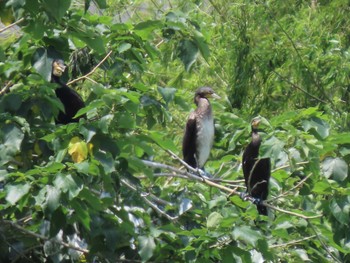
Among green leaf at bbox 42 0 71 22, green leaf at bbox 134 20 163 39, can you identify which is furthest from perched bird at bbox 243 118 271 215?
green leaf at bbox 42 0 71 22

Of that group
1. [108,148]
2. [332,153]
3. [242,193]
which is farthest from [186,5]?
[108,148]

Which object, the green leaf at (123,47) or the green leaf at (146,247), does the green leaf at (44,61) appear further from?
the green leaf at (146,247)

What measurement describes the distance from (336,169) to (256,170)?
0.91m

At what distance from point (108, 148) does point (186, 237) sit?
705 mm

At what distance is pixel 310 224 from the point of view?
5090 millimetres

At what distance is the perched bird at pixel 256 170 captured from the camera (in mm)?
5605

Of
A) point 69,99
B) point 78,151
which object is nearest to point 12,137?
point 78,151

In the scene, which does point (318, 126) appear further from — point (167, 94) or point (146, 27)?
point (146, 27)

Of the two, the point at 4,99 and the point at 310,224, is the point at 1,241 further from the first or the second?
the point at 310,224

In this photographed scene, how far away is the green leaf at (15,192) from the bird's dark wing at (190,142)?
3.52 metres

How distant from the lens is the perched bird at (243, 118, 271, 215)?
561 cm

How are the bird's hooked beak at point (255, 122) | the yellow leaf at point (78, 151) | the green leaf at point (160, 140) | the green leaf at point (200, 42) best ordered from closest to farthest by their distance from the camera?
the yellow leaf at point (78, 151) → the green leaf at point (160, 140) → the green leaf at point (200, 42) → the bird's hooked beak at point (255, 122)

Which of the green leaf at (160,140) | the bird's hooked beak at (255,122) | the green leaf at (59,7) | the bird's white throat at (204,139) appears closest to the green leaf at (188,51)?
the green leaf at (160,140)

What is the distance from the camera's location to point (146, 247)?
15.3 feet
